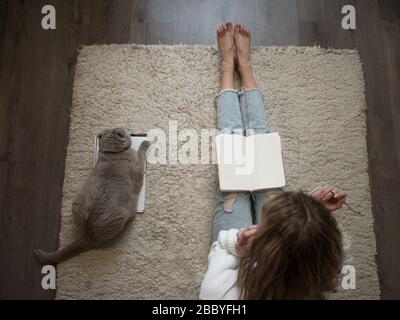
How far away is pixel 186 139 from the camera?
4.11 ft

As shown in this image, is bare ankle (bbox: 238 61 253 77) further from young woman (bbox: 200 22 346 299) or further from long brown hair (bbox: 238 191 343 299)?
long brown hair (bbox: 238 191 343 299)

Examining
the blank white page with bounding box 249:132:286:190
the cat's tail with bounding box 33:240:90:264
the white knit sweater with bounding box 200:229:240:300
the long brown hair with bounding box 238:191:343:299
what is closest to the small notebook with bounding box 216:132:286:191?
the blank white page with bounding box 249:132:286:190

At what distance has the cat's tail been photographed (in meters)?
1.12

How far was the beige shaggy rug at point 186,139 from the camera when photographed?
1141mm

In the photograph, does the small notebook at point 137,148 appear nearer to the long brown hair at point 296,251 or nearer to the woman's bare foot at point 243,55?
the woman's bare foot at point 243,55

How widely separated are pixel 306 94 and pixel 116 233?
81 centimetres

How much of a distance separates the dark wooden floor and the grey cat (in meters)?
0.13

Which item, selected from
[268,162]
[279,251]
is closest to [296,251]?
[279,251]

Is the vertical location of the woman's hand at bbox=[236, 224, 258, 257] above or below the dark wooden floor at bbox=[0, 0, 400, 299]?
below

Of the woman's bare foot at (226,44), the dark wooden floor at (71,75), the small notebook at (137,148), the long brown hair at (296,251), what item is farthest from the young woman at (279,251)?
the woman's bare foot at (226,44)

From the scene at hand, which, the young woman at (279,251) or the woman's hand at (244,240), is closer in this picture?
the young woman at (279,251)

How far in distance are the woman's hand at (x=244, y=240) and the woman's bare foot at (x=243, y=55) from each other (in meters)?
0.56

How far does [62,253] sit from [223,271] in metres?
0.54

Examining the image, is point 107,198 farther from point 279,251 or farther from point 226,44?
point 226,44
